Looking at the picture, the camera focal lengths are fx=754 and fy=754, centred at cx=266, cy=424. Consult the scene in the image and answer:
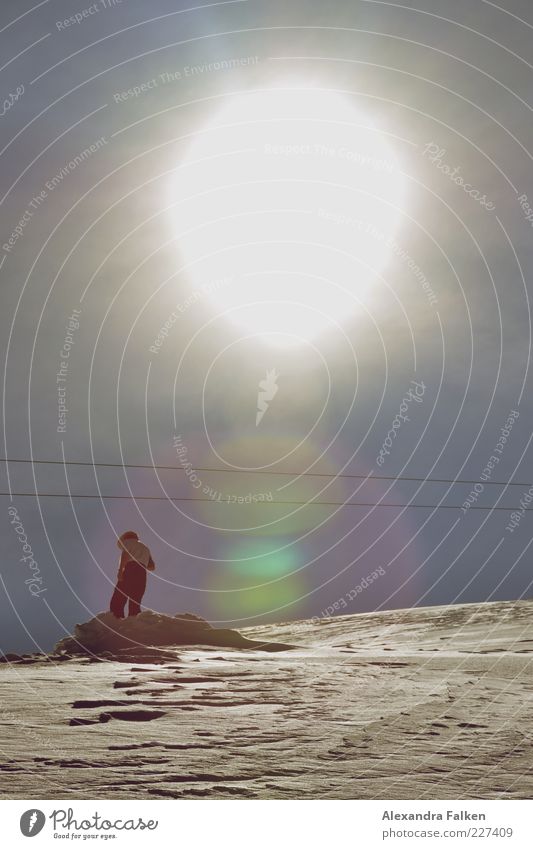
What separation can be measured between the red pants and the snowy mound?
23cm

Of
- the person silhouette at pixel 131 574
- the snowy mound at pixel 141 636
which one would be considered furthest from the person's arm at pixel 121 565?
the snowy mound at pixel 141 636

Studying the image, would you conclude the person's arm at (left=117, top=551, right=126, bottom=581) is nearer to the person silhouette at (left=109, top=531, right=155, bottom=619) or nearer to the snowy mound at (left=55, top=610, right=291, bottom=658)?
the person silhouette at (left=109, top=531, right=155, bottom=619)

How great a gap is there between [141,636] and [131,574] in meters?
1.75

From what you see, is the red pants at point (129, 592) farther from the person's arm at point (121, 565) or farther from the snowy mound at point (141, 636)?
the snowy mound at point (141, 636)

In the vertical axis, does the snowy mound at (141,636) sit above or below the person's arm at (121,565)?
below

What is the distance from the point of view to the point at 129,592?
21.9 metres

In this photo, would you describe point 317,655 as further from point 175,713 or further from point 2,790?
point 2,790

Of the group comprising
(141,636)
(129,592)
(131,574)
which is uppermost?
(131,574)

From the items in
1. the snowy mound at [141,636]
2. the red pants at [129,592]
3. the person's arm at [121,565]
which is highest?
the person's arm at [121,565]

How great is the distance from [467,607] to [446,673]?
14694 millimetres

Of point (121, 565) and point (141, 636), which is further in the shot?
point (121, 565)

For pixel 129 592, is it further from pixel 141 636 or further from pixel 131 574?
pixel 141 636

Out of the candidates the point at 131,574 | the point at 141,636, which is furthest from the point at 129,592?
the point at 141,636

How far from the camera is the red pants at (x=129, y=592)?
71.2ft
